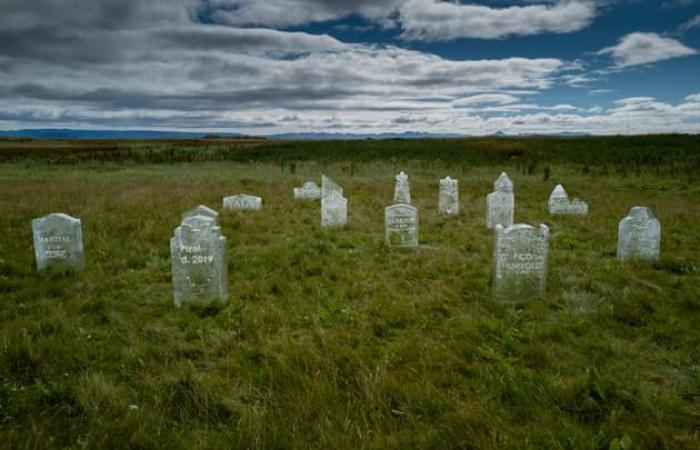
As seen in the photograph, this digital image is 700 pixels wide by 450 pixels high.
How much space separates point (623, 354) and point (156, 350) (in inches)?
202

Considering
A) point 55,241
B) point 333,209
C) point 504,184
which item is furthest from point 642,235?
point 55,241

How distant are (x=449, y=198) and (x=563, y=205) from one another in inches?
143

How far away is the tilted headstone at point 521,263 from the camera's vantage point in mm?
6770

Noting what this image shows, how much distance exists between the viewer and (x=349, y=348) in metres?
4.86

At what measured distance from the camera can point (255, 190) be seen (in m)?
19.2

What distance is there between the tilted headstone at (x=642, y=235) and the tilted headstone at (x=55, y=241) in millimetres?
10280

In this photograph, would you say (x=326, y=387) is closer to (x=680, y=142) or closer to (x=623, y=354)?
(x=623, y=354)

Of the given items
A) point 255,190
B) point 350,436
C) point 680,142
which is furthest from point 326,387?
point 680,142

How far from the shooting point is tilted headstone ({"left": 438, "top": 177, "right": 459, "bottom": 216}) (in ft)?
46.4

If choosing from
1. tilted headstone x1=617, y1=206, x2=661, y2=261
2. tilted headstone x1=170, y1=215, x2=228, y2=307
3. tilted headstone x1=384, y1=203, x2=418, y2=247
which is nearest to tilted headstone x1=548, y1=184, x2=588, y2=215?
tilted headstone x1=617, y1=206, x2=661, y2=261

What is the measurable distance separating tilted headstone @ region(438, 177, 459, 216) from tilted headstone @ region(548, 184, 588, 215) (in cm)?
310

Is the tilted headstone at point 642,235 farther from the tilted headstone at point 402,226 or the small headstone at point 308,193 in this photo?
the small headstone at point 308,193

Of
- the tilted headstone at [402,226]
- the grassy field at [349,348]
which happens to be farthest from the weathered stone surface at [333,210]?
the tilted headstone at [402,226]

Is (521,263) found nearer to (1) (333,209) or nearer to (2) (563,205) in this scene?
(1) (333,209)
